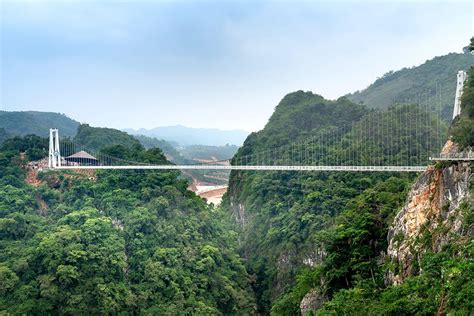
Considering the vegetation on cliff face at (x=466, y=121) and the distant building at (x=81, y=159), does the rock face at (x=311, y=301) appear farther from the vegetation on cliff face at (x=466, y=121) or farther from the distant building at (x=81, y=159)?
the distant building at (x=81, y=159)

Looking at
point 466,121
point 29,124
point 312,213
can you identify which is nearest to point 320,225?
point 312,213

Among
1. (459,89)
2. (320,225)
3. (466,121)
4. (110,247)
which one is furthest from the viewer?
(320,225)

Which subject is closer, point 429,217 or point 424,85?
point 429,217

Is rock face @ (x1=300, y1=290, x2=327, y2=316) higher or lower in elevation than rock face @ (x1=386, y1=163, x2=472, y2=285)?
lower

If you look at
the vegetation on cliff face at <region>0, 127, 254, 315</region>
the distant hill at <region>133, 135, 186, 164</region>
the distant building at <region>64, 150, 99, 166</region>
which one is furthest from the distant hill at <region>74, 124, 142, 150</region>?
the distant hill at <region>133, 135, 186, 164</region>

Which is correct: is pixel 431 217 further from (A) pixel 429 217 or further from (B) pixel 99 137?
(B) pixel 99 137

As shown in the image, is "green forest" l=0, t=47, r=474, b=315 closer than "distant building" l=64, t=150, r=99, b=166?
Yes

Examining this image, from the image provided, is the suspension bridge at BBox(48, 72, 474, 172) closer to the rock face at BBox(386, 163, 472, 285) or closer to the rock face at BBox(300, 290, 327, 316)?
the rock face at BBox(300, 290, 327, 316)
